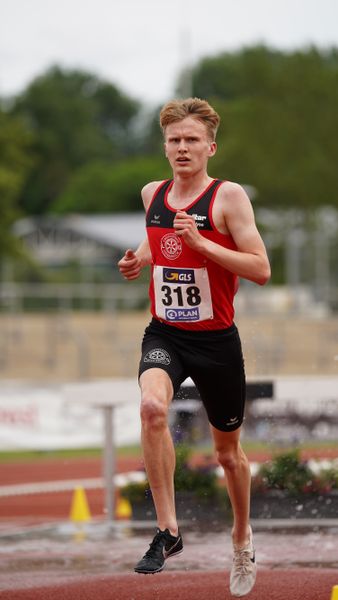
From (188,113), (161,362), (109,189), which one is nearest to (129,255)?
(161,362)

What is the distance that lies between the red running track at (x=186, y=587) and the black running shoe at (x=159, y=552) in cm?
65

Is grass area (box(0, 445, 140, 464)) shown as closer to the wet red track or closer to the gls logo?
the wet red track

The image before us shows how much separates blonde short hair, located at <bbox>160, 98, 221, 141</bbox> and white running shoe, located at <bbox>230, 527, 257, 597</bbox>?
2.27 m

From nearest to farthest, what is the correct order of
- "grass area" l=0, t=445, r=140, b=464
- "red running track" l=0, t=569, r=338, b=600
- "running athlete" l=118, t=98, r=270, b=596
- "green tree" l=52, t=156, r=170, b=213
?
"running athlete" l=118, t=98, r=270, b=596
"red running track" l=0, t=569, r=338, b=600
"grass area" l=0, t=445, r=140, b=464
"green tree" l=52, t=156, r=170, b=213

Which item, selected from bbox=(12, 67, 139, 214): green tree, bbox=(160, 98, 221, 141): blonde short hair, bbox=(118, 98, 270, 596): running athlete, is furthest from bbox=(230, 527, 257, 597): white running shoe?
bbox=(12, 67, 139, 214): green tree

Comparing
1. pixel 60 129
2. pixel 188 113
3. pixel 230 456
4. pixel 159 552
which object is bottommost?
pixel 159 552

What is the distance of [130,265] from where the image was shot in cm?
678

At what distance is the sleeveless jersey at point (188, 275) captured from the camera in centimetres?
650

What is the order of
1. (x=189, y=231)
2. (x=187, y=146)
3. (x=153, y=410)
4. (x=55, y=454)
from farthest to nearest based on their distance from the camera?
(x=55, y=454) → (x=187, y=146) → (x=153, y=410) → (x=189, y=231)


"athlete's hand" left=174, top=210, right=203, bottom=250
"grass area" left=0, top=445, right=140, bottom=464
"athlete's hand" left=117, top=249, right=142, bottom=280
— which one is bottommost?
"grass area" left=0, top=445, right=140, bottom=464

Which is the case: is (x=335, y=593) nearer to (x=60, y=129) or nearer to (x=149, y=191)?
(x=149, y=191)

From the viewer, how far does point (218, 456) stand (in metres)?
6.92

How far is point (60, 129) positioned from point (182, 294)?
89076 millimetres

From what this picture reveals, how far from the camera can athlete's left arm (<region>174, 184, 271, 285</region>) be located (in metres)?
6.27
